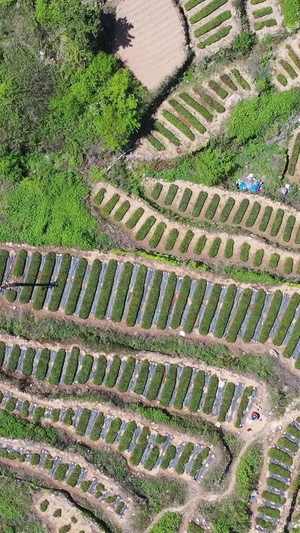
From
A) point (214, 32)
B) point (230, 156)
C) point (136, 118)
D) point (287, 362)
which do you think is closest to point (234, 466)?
point (287, 362)

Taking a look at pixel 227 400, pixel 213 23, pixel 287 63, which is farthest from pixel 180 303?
pixel 213 23

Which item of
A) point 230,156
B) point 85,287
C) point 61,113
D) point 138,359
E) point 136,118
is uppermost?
point 61,113

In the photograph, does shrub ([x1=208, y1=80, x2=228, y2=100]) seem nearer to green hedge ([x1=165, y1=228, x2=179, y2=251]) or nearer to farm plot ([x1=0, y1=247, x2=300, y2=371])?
green hedge ([x1=165, y1=228, x2=179, y2=251])

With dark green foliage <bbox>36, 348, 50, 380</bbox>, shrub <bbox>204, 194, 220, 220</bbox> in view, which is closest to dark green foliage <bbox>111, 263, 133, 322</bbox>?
dark green foliage <bbox>36, 348, 50, 380</bbox>

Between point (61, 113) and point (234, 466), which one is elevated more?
point (61, 113)

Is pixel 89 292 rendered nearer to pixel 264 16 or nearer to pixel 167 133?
pixel 167 133

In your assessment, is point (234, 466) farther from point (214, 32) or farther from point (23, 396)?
point (214, 32)
